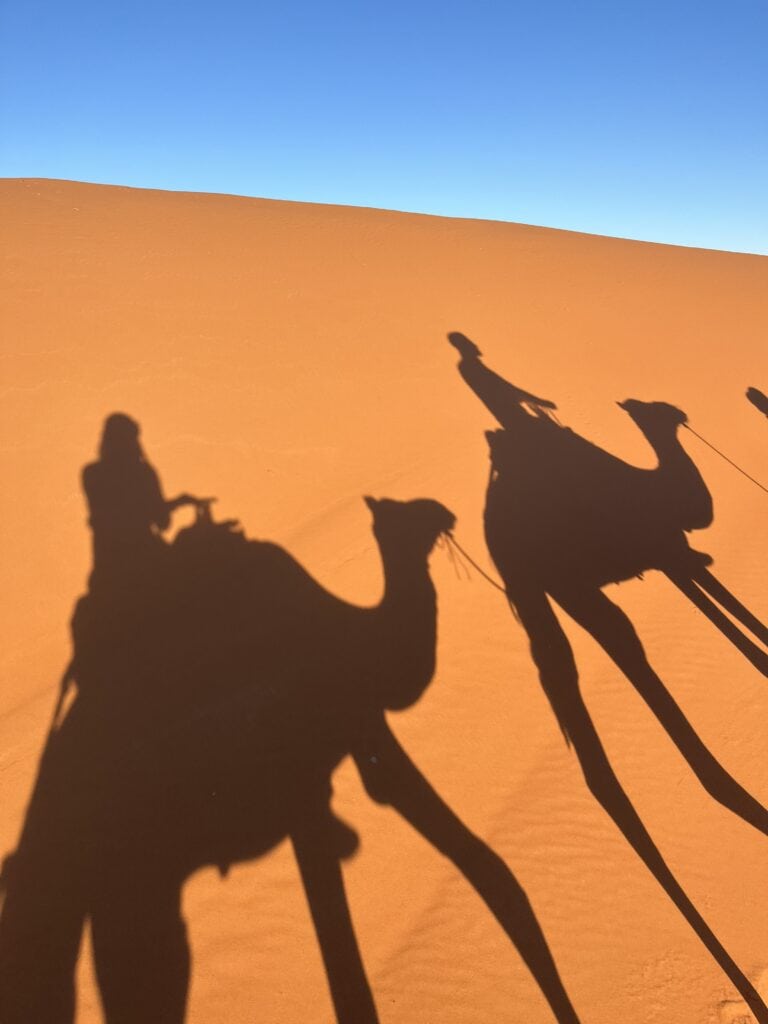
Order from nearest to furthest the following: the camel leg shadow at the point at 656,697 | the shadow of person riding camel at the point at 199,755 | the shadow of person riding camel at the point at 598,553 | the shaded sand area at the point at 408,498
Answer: the shadow of person riding camel at the point at 199,755, the shaded sand area at the point at 408,498, the camel leg shadow at the point at 656,697, the shadow of person riding camel at the point at 598,553

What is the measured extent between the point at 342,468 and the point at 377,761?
497 cm

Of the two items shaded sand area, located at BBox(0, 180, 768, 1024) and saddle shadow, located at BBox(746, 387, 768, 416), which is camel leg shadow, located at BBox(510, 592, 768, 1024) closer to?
shaded sand area, located at BBox(0, 180, 768, 1024)

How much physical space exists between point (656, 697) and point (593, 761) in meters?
0.96

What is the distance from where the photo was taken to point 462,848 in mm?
4609

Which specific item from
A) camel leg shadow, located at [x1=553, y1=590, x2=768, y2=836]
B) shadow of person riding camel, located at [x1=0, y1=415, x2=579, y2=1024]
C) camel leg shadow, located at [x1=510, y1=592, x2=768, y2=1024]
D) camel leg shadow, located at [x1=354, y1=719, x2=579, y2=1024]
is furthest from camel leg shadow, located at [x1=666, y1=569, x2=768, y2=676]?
camel leg shadow, located at [x1=354, y1=719, x2=579, y2=1024]

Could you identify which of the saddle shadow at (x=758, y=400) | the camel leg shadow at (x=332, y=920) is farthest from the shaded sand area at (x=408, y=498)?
the saddle shadow at (x=758, y=400)

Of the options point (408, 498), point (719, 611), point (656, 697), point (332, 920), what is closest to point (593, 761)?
point (656, 697)

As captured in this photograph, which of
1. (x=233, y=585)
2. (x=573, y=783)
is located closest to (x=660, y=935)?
(x=573, y=783)

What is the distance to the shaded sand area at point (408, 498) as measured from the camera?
3969 millimetres

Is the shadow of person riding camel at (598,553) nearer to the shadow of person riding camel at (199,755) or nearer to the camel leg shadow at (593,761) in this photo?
the camel leg shadow at (593,761)

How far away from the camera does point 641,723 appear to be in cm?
595

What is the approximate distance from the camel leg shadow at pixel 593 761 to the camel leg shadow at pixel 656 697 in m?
→ 0.27

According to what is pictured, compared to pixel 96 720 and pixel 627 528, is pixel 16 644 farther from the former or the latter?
pixel 627 528

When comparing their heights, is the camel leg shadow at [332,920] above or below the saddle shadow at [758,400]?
below
